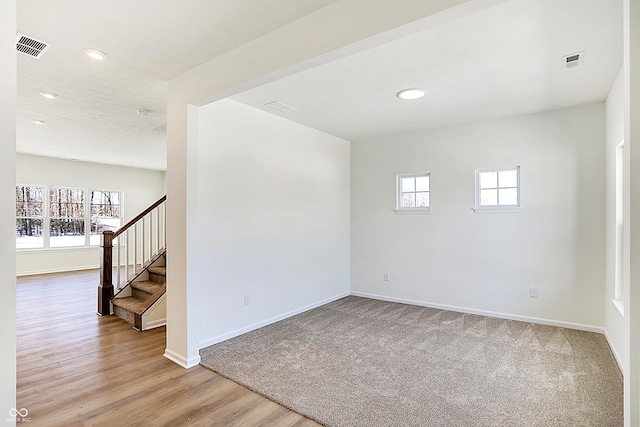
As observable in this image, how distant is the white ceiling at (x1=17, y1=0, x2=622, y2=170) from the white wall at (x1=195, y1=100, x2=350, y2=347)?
0.39 meters

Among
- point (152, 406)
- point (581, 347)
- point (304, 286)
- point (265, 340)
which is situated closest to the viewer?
point (152, 406)

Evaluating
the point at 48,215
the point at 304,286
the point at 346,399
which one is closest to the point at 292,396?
the point at 346,399

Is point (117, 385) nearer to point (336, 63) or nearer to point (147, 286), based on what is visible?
A: point (147, 286)

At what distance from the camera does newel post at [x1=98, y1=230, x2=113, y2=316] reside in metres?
4.42

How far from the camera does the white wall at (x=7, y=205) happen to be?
4.12ft

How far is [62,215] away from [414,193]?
25.8ft

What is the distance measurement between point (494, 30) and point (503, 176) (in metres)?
2.46

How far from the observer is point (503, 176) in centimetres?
419

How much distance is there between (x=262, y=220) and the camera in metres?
3.89

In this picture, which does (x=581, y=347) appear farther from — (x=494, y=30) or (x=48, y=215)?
(x=48, y=215)

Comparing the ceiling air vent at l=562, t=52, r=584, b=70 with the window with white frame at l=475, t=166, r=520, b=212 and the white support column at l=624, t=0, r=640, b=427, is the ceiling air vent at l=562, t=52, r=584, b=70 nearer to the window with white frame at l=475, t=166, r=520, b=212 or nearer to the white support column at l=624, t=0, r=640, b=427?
the white support column at l=624, t=0, r=640, b=427

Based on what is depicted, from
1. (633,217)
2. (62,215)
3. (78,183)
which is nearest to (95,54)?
(633,217)

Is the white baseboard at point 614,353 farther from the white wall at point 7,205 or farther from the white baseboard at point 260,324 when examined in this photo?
the white wall at point 7,205

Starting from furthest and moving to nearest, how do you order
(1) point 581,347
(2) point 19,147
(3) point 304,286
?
1. (2) point 19,147
2. (3) point 304,286
3. (1) point 581,347
